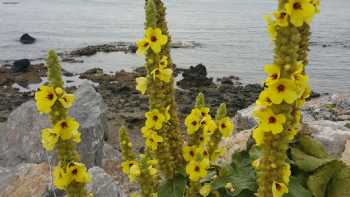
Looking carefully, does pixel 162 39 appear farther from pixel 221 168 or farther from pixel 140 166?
pixel 221 168

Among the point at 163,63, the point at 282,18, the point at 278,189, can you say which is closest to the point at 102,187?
the point at 163,63

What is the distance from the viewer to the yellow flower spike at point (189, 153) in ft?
11.4

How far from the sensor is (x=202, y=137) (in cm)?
361

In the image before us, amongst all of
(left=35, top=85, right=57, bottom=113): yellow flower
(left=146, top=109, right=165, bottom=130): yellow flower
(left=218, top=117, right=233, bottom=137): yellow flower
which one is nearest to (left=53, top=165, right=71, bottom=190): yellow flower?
(left=35, top=85, right=57, bottom=113): yellow flower

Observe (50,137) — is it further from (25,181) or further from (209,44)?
(209,44)

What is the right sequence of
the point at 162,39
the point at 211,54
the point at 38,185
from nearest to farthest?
the point at 162,39 → the point at 38,185 → the point at 211,54

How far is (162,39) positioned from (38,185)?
4.57m

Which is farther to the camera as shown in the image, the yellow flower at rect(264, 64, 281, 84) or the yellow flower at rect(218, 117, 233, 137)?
the yellow flower at rect(218, 117, 233, 137)

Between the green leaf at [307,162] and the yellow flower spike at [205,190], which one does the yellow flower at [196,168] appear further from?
the green leaf at [307,162]

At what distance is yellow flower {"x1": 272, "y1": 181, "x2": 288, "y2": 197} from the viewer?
2544mm

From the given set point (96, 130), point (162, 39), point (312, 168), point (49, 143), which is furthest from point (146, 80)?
point (96, 130)

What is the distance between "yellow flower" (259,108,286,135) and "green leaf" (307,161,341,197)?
77.4 inches

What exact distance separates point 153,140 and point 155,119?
15 centimetres

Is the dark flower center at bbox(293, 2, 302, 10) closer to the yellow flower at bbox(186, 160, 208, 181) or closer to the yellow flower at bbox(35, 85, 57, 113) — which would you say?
the yellow flower at bbox(35, 85, 57, 113)
